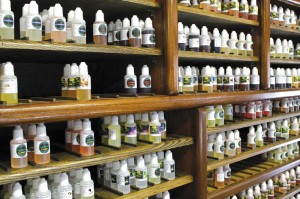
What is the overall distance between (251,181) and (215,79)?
0.84 metres

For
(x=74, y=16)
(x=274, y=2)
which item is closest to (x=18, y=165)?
(x=74, y=16)

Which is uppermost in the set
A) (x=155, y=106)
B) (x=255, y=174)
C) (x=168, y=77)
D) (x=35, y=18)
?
(x=35, y=18)

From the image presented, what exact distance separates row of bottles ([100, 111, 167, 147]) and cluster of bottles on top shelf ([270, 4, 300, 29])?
1.47 m

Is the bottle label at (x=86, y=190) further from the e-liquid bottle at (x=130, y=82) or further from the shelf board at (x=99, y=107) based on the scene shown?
the e-liquid bottle at (x=130, y=82)

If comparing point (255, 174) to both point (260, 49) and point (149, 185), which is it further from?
point (149, 185)

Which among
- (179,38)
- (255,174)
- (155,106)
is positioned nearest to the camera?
(155,106)

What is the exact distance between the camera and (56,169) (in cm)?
143

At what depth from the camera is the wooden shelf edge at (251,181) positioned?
2.24 m

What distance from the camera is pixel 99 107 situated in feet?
4.99

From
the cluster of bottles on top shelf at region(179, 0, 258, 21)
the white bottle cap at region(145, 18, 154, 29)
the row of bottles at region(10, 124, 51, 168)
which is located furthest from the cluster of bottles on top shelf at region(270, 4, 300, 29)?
the row of bottles at region(10, 124, 51, 168)

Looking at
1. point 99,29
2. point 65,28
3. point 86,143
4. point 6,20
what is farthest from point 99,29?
point 86,143

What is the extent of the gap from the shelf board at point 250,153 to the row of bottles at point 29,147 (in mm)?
1089

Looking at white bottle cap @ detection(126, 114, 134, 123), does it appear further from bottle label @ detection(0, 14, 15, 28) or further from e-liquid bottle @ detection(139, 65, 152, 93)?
bottle label @ detection(0, 14, 15, 28)

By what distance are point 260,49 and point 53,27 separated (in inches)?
67.1
